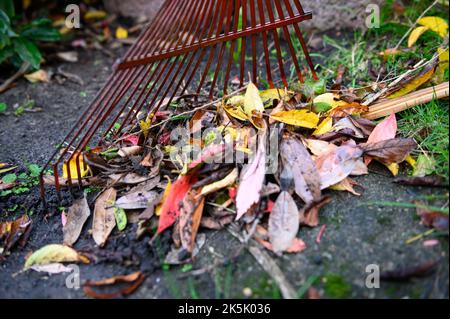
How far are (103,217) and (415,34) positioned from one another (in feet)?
5.46

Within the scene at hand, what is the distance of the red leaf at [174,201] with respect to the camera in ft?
5.35

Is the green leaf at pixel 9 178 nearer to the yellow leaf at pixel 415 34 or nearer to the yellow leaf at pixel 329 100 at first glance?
the yellow leaf at pixel 329 100

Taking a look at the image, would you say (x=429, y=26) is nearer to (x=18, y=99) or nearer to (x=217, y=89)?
(x=217, y=89)

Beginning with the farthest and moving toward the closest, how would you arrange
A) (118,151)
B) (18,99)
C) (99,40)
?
(99,40)
(18,99)
(118,151)

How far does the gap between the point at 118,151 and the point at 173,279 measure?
65 cm

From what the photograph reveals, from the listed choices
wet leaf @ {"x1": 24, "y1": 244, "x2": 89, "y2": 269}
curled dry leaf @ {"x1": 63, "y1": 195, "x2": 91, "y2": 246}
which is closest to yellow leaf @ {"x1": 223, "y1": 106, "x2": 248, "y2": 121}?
curled dry leaf @ {"x1": 63, "y1": 195, "x2": 91, "y2": 246}

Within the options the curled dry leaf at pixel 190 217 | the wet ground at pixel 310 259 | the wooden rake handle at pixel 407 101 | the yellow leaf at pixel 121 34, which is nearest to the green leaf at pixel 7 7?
the yellow leaf at pixel 121 34

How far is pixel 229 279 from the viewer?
4.88 feet

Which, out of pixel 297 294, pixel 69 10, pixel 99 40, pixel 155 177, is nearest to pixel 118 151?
pixel 155 177

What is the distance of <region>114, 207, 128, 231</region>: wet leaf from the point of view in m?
1.70

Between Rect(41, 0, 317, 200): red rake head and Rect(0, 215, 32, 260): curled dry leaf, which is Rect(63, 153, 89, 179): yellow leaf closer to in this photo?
Rect(41, 0, 317, 200): red rake head

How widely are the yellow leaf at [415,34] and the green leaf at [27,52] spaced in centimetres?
194

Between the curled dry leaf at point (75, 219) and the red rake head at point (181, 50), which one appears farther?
the red rake head at point (181, 50)

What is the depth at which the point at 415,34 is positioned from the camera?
2.33 m
